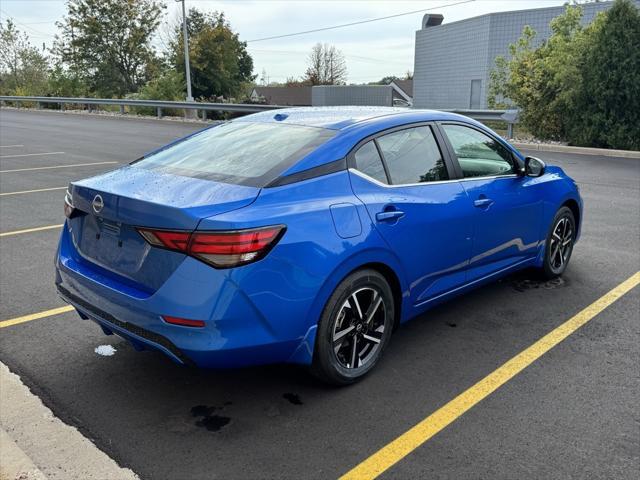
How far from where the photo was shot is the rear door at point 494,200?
4336 millimetres

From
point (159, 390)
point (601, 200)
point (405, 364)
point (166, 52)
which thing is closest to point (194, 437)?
point (159, 390)

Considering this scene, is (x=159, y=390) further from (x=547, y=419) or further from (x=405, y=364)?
(x=547, y=419)

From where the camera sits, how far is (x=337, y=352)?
3.52m

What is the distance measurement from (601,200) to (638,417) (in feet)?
21.4

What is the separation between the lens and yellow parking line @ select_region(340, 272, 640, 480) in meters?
2.88

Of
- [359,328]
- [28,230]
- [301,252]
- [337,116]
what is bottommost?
[28,230]

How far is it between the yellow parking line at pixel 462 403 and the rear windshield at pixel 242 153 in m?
1.51

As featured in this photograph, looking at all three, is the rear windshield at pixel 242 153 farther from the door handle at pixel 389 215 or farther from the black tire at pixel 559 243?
the black tire at pixel 559 243

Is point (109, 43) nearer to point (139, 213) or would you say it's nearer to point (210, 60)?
point (210, 60)

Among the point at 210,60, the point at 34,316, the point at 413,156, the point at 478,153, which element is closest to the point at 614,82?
the point at 478,153

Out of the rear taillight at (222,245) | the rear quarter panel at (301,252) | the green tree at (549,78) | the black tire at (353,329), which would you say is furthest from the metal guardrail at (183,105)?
the rear taillight at (222,245)

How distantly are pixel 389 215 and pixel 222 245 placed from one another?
112cm

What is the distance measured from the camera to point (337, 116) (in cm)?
415

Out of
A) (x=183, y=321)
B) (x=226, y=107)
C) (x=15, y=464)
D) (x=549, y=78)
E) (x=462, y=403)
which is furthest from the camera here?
(x=226, y=107)
